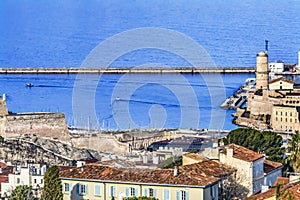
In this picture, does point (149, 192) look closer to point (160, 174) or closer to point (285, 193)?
point (160, 174)

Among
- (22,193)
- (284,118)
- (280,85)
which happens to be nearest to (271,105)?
(284,118)

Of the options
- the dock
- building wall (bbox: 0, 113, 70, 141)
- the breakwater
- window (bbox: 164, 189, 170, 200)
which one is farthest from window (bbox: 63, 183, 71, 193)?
the breakwater

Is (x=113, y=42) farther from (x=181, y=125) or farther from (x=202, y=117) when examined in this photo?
(x=181, y=125)

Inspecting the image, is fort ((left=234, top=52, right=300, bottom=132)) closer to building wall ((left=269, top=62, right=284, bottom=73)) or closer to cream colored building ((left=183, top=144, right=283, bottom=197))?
building wall ((left=269, top=62, right=284, bottom=73))

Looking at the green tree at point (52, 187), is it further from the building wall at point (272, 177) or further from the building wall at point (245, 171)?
the building wall at point (272, 177)

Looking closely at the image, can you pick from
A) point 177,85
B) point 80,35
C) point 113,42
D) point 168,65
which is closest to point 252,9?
point 80,35

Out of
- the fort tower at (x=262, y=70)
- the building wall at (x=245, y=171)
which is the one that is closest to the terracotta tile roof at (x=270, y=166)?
the building wall at (x=245, y=171)
